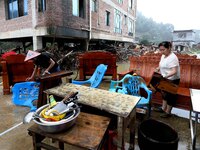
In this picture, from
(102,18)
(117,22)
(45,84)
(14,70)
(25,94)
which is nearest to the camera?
(45,84)

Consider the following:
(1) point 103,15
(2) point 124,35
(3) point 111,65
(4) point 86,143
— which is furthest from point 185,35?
(4) point 86,143

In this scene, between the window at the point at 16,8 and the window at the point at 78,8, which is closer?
the window at the point at 78,8

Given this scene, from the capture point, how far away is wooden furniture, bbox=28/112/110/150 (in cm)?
138

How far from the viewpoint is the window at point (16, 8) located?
9.75 m

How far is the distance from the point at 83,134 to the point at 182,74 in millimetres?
3491

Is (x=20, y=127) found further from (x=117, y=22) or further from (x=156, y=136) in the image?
(x=117, y=22)

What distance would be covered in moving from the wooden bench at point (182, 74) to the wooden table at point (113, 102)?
1.81 meters

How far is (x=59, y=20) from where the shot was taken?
7918 mm

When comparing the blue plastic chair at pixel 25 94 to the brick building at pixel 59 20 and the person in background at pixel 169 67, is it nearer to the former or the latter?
the person in background at pixel 169 67

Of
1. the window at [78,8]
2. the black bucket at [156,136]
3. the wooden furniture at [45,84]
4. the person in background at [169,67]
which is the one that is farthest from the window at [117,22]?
the black bucket at [156,136]

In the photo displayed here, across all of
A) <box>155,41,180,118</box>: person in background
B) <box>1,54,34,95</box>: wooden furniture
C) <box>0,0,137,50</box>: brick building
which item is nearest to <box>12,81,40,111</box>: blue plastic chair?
<box>1,54,34,95</box>: wooden furniture

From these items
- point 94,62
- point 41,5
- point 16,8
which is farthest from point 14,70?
point 16,8

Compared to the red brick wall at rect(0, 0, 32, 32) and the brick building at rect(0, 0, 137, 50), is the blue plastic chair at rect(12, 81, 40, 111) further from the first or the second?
the red brick wall at rect(0, 0, 32, 32)

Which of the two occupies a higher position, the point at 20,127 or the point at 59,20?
the point at 59,20
